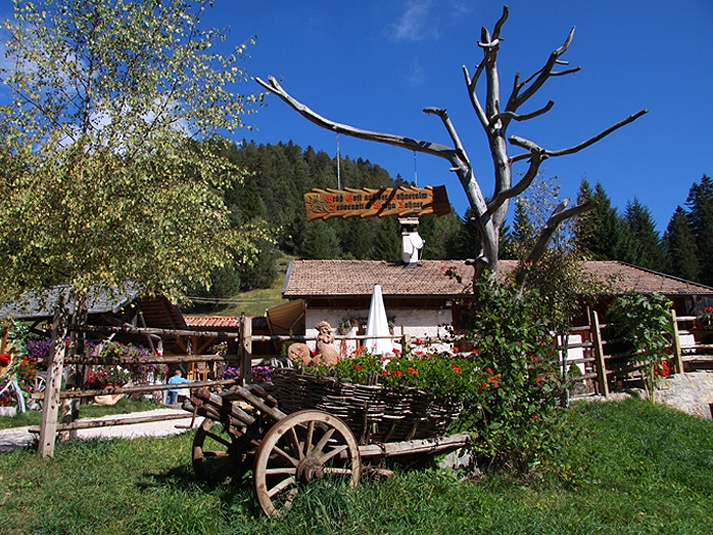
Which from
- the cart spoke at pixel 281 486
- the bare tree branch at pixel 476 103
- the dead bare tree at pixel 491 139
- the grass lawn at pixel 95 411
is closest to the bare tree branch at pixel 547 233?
the dead bare tree at pixel 491 139

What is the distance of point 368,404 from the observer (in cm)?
443

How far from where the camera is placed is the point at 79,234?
255 inches

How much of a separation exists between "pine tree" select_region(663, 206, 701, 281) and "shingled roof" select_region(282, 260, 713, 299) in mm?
20617

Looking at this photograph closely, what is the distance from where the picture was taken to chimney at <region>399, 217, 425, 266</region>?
59.5 feet

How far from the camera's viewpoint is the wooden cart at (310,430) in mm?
3982

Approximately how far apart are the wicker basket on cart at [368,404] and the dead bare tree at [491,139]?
2151mm

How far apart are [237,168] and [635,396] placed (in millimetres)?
8094

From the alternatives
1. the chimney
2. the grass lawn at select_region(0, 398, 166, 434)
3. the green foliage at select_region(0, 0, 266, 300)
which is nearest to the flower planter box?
the grass lawn at select_region(0, 398, 166, 434)

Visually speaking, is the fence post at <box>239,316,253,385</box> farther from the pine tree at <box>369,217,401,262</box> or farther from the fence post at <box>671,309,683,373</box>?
the pine tree at <box>369,217,401,262</box>

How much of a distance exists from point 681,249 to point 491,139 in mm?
38676

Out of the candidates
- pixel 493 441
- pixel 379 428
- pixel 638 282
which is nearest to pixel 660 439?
pixel 493 441

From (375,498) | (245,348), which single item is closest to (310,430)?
(375,498)

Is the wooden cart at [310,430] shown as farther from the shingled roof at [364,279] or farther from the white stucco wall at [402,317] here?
the white stucco wall at [402,317]

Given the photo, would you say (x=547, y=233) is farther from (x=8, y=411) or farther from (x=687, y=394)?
(x=8, y=411)
